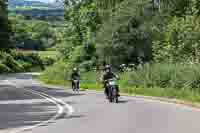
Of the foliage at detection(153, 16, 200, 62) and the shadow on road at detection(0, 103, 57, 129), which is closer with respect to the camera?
the shadow on road at detection(0, 103, 57, 129)

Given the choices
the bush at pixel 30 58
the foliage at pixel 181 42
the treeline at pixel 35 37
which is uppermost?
the foliage at pixel 181 42

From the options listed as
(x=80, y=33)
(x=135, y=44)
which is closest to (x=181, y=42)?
(x=135, y=44)

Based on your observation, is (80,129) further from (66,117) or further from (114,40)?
(114,40)

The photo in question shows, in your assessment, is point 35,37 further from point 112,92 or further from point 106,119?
point 106,119

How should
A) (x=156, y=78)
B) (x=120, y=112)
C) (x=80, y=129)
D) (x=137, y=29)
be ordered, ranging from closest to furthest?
(x=80, y=129), (x=120, y=112), (x=156, y=78), (x=137, y=29)

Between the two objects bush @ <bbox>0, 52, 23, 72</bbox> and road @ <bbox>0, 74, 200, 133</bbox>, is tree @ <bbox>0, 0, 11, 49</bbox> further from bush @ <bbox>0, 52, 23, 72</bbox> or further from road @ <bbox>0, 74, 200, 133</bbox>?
bush @ <bbox>0, 52, 23, 72</bbox>

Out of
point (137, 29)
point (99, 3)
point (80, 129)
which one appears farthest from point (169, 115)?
point (99, 3)

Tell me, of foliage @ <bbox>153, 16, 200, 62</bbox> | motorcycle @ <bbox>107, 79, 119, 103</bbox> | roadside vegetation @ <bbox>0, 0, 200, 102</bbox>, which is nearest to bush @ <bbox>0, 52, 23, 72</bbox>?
roadside vegetation @ <bbox>0, 0, 200, 102</bbox>

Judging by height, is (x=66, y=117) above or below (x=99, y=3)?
below

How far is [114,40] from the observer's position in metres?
52.1

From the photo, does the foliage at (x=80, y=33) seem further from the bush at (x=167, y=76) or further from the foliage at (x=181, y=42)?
the bush at (x=167, y=76)

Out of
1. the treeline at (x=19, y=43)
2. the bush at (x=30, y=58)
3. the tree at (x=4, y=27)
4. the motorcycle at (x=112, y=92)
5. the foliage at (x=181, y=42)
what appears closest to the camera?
the motorcycle at (x=112, y=92)

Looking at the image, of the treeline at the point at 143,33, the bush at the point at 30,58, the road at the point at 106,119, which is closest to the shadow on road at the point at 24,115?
the road at the point at 106,119

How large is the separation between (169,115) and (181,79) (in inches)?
493
